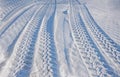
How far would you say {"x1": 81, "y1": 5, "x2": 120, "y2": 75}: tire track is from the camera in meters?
7.64

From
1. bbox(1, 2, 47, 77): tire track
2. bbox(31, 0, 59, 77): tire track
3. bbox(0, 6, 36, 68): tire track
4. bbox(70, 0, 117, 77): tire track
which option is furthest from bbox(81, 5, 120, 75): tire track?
bbox(0, 6, 36, 68): tire track

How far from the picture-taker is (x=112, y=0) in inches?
529

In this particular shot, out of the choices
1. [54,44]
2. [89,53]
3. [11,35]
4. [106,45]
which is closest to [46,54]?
[54,44]

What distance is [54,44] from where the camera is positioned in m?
8.49

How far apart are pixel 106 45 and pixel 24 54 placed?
2970 mm

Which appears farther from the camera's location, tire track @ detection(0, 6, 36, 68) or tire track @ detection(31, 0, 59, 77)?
tire track @ detection(0, 6, 36, 68)

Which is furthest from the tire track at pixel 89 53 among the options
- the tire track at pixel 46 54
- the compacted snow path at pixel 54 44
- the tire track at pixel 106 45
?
the tire track at pixel 46 54

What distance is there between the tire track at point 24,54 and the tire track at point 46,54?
0.68 ft

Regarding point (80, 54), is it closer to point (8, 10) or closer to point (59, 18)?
point (59, 18)

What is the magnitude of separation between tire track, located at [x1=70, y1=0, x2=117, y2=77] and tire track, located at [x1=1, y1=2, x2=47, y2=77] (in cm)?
161

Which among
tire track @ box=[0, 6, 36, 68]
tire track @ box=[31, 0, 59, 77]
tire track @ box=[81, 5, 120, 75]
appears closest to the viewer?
tire track @ box=[31, 0, 59, 77]

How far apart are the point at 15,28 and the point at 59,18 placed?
83.9 inches

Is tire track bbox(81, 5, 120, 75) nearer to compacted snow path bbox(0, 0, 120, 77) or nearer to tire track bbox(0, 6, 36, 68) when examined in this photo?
compacted snow path bbox(0, 0, 120, 77)

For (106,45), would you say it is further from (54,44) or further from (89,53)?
(54,44)
